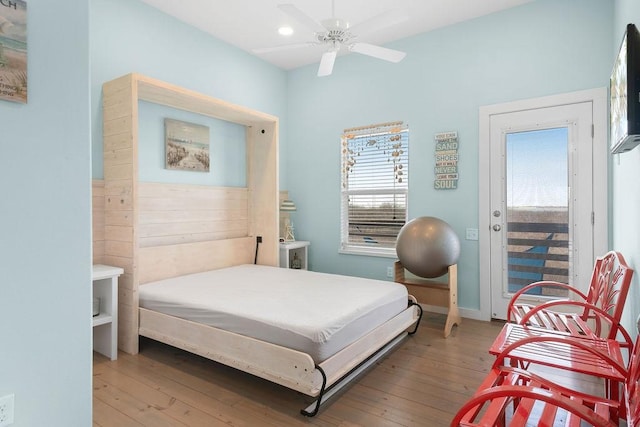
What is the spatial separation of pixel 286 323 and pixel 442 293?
6.25 ft

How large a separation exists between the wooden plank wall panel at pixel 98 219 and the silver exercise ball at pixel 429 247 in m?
2.64

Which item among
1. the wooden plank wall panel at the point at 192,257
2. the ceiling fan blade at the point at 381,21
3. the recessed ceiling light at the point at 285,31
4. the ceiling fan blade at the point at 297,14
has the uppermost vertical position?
the recessed ceiling light at the point at 285,31

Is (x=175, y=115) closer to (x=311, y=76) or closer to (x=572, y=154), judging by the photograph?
(x=311, y=76)

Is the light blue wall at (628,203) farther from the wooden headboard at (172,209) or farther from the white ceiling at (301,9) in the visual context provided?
the wooden headboard at (172,209)

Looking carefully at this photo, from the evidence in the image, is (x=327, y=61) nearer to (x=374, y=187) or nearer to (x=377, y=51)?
(x=377, y=51)

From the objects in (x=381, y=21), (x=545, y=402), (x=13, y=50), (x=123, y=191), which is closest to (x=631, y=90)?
(x=545, y=402)

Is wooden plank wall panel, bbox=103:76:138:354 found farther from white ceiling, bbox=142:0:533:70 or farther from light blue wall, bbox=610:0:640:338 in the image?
light blue wall, bbox=610:0:640:338

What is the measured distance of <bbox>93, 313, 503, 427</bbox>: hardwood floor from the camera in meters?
1.99

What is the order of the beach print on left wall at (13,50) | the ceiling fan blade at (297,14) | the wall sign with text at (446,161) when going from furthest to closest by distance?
the wall sign with text at (446,161) < the ceiling fan blade at (297,14) < the beach print on left wall at (13,50)

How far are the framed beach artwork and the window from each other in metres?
1.68

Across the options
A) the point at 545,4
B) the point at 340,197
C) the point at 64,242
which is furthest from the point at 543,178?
the point at 64,242

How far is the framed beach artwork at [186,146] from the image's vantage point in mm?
3660

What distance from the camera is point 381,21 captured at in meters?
2.51

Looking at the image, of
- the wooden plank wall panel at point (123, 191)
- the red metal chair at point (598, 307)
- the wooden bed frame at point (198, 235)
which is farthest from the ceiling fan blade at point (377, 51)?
the red metal chair at point (598, 307)
